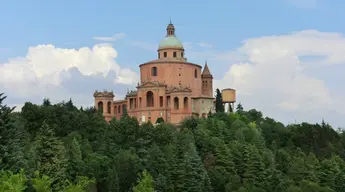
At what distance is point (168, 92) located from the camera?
3285 inches

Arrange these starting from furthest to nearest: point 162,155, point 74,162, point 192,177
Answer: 1. point 162,155
2. point 74,162
3. point 192,177

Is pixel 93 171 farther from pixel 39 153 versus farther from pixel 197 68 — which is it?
pixel 197 68

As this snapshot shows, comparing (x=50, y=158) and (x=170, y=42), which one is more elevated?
(x=170, y=42)

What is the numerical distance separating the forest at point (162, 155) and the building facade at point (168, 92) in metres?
7.07

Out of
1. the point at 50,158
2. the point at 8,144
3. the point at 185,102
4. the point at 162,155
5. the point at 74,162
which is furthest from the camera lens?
the point at 185,102

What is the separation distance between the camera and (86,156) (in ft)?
187

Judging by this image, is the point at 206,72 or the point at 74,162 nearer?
the point at 74,162

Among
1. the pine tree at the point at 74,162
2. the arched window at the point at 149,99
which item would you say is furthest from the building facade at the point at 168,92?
the pine tree at the point at 74,162

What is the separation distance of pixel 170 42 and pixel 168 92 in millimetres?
8853

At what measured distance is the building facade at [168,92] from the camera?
82.6 meters

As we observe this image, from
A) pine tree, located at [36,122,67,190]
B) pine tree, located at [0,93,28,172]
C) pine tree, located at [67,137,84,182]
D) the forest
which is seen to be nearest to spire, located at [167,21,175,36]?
the forest

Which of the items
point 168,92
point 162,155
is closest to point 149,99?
point 168,92

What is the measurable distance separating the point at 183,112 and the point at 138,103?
682 centimetres

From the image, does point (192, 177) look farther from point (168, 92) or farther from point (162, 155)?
point (168, 92)
